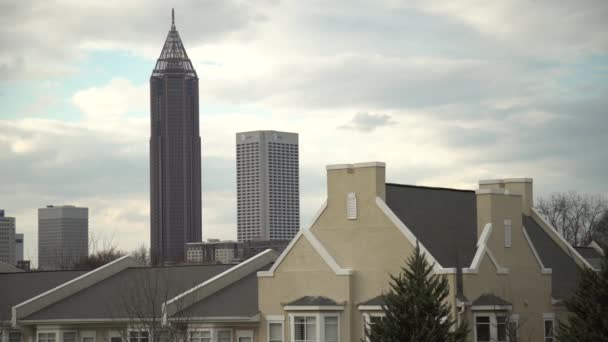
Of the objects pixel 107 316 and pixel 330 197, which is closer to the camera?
pixel 330 197

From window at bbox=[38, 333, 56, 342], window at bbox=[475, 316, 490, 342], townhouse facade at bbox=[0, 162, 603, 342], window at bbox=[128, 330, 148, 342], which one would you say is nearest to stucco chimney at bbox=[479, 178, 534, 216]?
townhouse facade at bbox=[0, 162, 603, 342]

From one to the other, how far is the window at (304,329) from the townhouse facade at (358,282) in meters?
0.04

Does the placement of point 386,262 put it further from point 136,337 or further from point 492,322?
point 136,337

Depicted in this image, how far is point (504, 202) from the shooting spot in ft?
161

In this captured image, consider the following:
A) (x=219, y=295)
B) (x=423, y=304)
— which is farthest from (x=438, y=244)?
(x=219, y=295)

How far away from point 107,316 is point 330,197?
39.0ft

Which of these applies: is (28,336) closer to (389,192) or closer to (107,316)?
(107,316)

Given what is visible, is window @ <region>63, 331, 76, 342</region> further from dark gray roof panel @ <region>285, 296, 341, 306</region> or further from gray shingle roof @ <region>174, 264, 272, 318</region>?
dark gray roof panel @ <region>285, 296, 341, 306</region>

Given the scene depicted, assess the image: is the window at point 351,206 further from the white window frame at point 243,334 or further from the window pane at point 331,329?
the white window frame at point 243,334

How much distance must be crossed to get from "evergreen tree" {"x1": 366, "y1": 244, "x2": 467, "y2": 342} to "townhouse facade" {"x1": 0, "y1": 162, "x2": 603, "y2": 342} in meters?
2.89

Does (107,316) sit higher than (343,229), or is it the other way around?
(343,229)

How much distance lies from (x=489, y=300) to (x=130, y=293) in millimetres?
17208

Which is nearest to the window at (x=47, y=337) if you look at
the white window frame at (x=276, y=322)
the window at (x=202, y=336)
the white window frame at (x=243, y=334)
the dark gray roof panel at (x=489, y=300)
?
the window at (x=202, y=336)

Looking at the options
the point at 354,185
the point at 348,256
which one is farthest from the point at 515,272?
the point at 354,185
